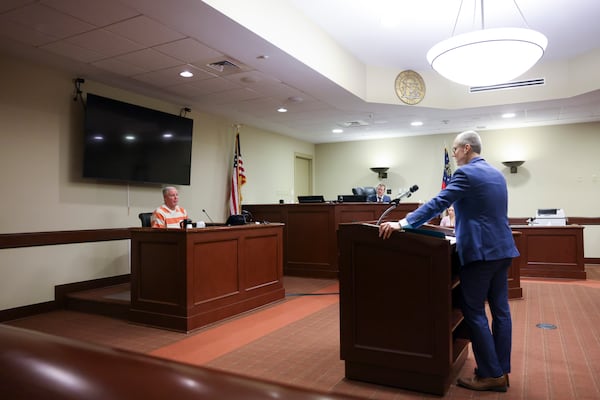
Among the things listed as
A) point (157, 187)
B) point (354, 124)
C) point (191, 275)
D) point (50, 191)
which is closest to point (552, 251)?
point (354, 124)

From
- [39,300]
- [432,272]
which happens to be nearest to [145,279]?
[39,300]

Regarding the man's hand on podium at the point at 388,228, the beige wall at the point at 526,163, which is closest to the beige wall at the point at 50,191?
the man's hand on podium at the point at 388,228

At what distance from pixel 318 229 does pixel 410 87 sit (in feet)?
9.38

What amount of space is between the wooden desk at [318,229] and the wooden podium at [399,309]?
399 cm

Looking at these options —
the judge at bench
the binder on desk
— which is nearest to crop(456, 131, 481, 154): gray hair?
the binder on desk

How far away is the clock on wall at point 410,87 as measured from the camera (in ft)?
22.8

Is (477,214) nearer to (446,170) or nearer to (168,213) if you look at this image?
(168,213)

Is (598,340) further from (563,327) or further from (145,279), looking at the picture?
(145,279)

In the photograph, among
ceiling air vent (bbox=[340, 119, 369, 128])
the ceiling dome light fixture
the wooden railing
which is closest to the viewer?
the ceiling dome light fixture

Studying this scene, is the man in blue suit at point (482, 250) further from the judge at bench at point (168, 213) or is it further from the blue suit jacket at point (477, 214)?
the judge at bench at point (168, 213)

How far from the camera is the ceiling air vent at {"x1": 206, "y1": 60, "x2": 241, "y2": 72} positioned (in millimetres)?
4879

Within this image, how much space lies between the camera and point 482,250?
244 centimetres

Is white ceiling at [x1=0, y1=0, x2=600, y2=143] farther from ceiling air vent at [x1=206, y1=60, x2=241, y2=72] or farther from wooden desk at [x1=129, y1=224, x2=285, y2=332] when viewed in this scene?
wooden desk at [x1=129, y1=224, x2=285, y2=332]

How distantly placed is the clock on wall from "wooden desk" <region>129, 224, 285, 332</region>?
3.76 meters
